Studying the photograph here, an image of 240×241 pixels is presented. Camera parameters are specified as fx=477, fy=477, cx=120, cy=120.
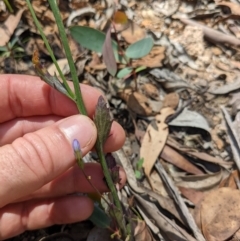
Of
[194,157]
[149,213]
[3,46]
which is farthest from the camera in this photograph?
[3,46]

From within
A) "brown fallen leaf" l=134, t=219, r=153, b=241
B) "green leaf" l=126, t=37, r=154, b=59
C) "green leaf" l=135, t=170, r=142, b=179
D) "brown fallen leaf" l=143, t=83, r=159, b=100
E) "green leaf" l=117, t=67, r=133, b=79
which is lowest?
"brown fallen leaf" l=134, t=219, r=153, b=241

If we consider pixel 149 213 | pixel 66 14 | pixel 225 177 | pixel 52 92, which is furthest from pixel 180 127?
pixel 66 14

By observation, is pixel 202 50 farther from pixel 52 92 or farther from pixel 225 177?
pixel 52 92

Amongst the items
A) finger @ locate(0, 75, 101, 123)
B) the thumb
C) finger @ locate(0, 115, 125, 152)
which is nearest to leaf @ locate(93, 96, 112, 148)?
the thumb

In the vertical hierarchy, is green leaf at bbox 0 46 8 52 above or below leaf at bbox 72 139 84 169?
below

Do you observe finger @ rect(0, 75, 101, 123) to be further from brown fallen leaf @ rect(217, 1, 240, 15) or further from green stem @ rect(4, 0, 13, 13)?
brown fallen leaf @ rect(217, 1, 240, 15)

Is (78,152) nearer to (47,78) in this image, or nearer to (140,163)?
(47,78)

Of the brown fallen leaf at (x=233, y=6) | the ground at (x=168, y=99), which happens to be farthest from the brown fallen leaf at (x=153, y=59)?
the brown fallen leaf at (x=233, y=6)

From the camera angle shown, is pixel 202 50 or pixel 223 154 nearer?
pixel 223 154
